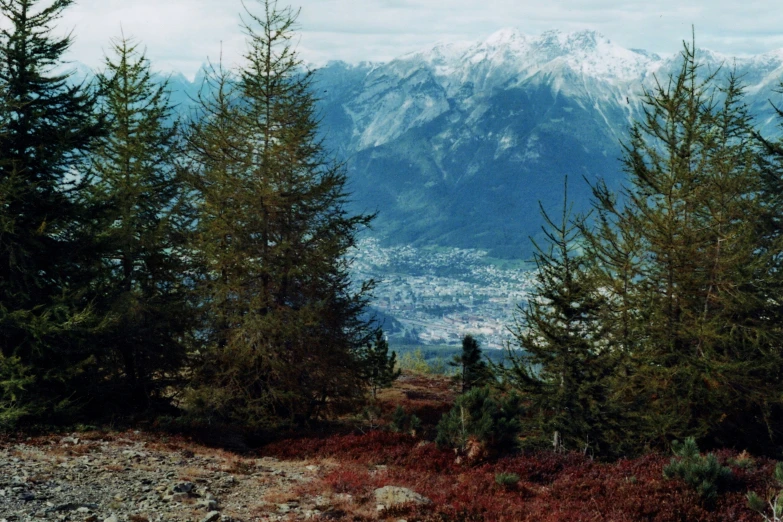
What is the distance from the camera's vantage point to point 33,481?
9.66 m

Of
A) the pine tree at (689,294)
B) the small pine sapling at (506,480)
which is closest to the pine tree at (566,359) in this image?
the pine tree at (689,294)

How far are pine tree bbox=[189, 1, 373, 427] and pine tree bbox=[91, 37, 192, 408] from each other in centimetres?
139

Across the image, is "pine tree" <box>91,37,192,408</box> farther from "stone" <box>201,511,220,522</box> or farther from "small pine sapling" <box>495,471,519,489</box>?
"small pine sapling" <box>495,471,519,489</box>

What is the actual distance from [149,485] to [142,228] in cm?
1153

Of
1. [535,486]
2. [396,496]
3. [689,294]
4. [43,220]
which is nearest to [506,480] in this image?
[535,486]

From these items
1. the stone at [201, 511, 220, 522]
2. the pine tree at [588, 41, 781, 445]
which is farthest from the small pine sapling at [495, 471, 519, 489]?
the pine tree at [588, 41, 781, 445]

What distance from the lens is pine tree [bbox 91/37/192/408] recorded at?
18.1m

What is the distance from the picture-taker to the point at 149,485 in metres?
10.0

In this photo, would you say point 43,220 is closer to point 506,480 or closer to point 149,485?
point 149,485

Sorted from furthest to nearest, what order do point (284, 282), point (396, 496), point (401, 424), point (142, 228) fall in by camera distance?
point (142, 228)
point (284, 282)
point (401, 424)
point (396, 496)

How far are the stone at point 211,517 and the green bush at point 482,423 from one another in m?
6.17

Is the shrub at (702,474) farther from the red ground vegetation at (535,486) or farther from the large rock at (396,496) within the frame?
the large rock at (396,496)

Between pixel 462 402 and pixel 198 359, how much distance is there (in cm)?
1001

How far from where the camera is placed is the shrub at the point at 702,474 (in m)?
9.02
